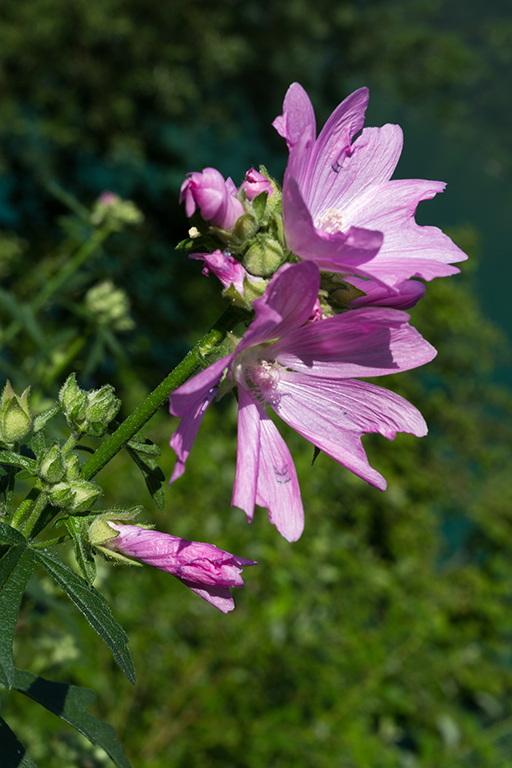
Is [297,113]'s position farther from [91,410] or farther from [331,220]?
[91,410]

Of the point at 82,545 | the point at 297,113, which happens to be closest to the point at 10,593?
the point at 82,545

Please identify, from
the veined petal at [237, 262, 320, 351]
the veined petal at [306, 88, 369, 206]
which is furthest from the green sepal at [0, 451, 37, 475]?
the veined petal at [306, 88, 369, 206]

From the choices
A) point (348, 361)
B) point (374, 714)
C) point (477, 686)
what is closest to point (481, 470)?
point (477, 686)

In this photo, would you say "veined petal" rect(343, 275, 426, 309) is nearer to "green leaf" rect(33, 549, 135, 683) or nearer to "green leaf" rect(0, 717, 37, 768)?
"green leaf" rect(33, 549, 135, 683)

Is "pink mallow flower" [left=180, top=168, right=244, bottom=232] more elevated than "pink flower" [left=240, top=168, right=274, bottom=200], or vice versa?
"pink mallow flower" [left=180, top=168, right=244, bottom=232]

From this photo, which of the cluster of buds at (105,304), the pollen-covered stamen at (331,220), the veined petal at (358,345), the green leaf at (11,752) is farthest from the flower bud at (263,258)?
the cluster of buds at (105,304)

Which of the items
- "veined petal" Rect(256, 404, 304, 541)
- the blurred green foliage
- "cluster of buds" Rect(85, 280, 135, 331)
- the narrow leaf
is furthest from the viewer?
the blurred green foliage
